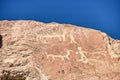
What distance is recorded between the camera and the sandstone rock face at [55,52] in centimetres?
1775

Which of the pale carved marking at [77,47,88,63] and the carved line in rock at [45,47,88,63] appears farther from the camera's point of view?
the pale carved marking at [77,47,88,63]

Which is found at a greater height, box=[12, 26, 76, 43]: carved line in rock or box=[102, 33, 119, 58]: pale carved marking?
box=[12, 26, 76, 43]: carved line in rock

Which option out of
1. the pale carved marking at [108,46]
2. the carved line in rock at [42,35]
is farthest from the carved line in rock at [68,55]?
the pale carved marking at [108,46]

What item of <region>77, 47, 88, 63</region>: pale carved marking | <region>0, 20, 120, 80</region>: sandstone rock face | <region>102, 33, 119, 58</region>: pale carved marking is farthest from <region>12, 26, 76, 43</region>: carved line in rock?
<region>102, 33, 119, 58</region>: pale carved marking

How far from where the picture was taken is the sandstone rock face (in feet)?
58.2

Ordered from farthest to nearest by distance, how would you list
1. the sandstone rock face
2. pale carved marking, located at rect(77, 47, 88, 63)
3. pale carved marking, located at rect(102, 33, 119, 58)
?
1. pale carved marking, located at rect(102, 33, 119, 58)
2. pale carved marking, located at rect(77, 47, 88, 63)
3. the sandstone rock face

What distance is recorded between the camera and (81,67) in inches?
746

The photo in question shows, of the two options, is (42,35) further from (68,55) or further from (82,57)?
(82,57)

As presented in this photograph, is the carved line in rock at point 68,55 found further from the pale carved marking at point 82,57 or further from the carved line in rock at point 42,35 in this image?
the carved line in rock at point 42,35

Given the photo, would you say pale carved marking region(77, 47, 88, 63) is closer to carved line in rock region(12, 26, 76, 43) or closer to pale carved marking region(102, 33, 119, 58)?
carved line in rock region(12, 26, 76, 43)

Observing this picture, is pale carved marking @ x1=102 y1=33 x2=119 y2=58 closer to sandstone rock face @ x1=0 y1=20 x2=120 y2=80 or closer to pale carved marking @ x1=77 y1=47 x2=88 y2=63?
sandstone rock face @ x1=0 y1=20 x2=120 y2=80

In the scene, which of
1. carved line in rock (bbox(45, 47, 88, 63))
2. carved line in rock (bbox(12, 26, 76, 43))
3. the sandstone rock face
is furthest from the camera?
carved line in rock (bbox(12, 26, 76, 43))

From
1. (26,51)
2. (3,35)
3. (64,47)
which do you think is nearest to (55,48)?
(64,47)

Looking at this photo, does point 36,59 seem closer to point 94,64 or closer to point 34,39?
point 34,39
